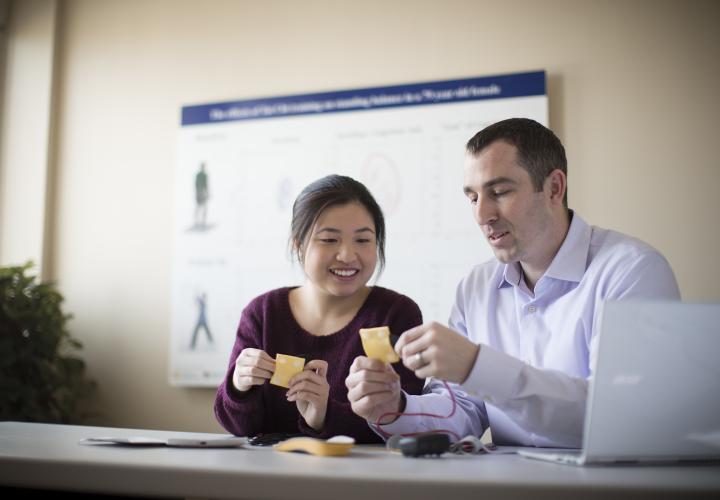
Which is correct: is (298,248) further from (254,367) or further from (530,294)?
(530,294)

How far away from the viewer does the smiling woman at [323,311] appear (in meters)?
1.84

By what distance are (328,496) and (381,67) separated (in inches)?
112

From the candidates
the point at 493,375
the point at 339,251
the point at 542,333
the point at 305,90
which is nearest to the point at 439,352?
the point at 493,375

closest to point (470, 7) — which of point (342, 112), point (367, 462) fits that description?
point (342, 112)

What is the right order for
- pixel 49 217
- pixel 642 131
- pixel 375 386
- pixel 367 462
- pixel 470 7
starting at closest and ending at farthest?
pixel 367 462, pixel 375 386, pixel 642 131, pixel 470 7, pixel 49 217

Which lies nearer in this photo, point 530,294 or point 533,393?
point 533,393

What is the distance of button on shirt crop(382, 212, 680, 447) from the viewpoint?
4.40 ft

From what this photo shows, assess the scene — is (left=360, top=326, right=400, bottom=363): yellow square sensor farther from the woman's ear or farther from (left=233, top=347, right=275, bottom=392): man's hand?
the woman's ear

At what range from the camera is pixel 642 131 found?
9.93 feet

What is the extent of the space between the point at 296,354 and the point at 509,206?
738 millimetres

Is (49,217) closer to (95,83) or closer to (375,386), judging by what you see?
(95,83)

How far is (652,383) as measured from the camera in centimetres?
102

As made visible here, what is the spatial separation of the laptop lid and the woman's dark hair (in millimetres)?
1103

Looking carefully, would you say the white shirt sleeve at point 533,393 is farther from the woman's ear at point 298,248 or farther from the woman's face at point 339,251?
the woman's ear at point 298,248
